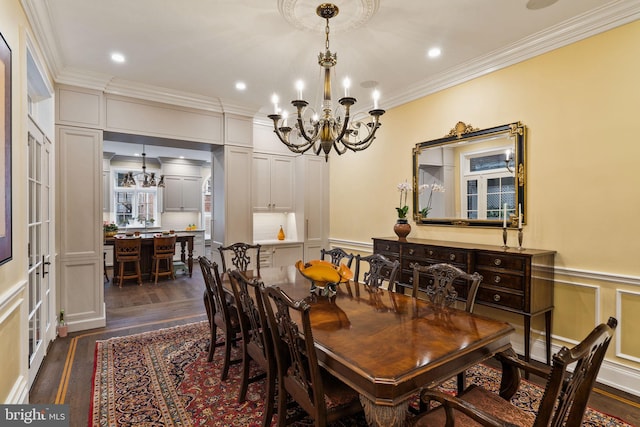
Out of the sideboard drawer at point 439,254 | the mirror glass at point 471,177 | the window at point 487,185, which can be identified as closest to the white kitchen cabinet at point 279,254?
the mirror glass at point 471,177

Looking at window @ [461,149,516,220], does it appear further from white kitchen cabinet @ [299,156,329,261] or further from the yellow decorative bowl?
white kitchen cabinet @ [299,156,329,261]

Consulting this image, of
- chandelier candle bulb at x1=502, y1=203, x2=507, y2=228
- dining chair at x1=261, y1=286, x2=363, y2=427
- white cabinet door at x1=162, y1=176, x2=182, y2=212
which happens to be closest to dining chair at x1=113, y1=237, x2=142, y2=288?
white cabinet door at x1=162, y1=176, x2=182, y2=212

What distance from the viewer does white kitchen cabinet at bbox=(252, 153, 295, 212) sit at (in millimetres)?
5328

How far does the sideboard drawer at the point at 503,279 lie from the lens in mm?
2754

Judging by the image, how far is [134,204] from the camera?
880cm

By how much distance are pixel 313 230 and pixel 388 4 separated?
3.75m

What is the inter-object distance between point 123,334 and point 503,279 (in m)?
3.93

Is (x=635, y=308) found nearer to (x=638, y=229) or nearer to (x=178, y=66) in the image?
(x=638, y=229)

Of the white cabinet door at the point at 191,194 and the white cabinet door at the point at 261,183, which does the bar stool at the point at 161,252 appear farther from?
the white cabinet door at the point at 191,194

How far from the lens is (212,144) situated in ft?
15.7

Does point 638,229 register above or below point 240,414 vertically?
above

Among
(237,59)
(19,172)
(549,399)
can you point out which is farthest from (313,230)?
(549,399)

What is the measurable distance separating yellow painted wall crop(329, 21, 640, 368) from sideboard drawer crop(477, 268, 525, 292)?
18.8 inches

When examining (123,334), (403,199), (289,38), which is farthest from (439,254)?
(123,334)
